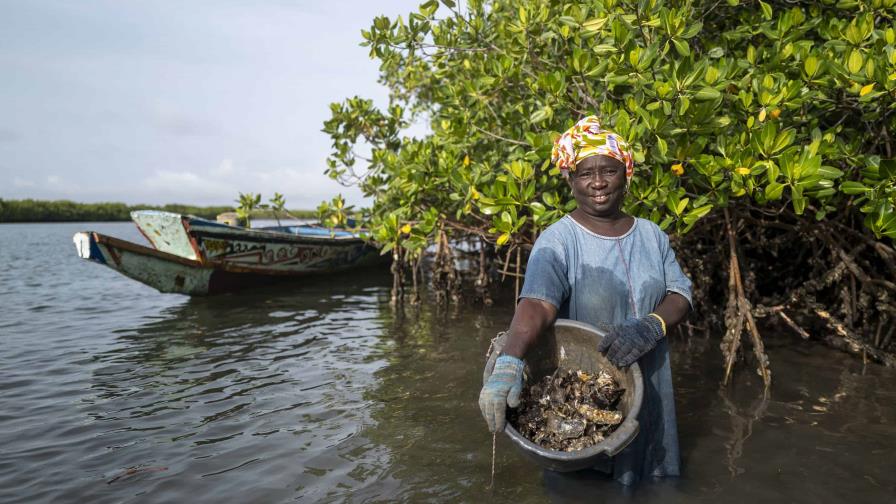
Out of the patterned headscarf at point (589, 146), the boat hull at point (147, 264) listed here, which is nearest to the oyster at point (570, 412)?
the patterned headscarf at point (589, 146)

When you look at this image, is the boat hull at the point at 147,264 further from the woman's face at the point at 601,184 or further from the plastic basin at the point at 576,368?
the woman's face at the point at 601,184

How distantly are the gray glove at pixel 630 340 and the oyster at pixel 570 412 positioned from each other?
18 cm

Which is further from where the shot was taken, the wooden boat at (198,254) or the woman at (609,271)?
the wooden boat at (198,254)

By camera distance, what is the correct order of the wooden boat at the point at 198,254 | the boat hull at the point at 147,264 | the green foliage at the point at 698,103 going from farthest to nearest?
the wooden boat at the point at 198,254 < the boat hull at the point at 147,264 < the green foliage at the point at 698,103

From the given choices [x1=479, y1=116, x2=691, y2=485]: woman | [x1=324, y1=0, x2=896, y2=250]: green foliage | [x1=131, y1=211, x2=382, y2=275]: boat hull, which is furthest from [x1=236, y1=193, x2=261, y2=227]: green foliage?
[x1=479, y1=116, x2=691, y2=485]: woman

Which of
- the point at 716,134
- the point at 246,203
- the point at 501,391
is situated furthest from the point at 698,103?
the point at 246,203

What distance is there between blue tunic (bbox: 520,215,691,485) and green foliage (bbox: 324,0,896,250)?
1591 millimetres

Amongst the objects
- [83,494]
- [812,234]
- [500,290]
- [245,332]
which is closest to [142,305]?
[245,332]

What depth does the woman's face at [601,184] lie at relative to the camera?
258cm

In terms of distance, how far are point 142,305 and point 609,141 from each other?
1048 cm

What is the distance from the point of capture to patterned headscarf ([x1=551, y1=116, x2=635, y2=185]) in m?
2.57

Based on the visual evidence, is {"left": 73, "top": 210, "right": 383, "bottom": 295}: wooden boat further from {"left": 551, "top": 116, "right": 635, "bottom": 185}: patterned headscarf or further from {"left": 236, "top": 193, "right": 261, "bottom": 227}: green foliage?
{"left": 551, "top": 116, "right": 635, "bottom": 185}: patterned headscarf

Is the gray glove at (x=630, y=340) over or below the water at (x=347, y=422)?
over

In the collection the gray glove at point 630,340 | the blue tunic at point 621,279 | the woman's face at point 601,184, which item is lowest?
the gray glove at point 630,340
